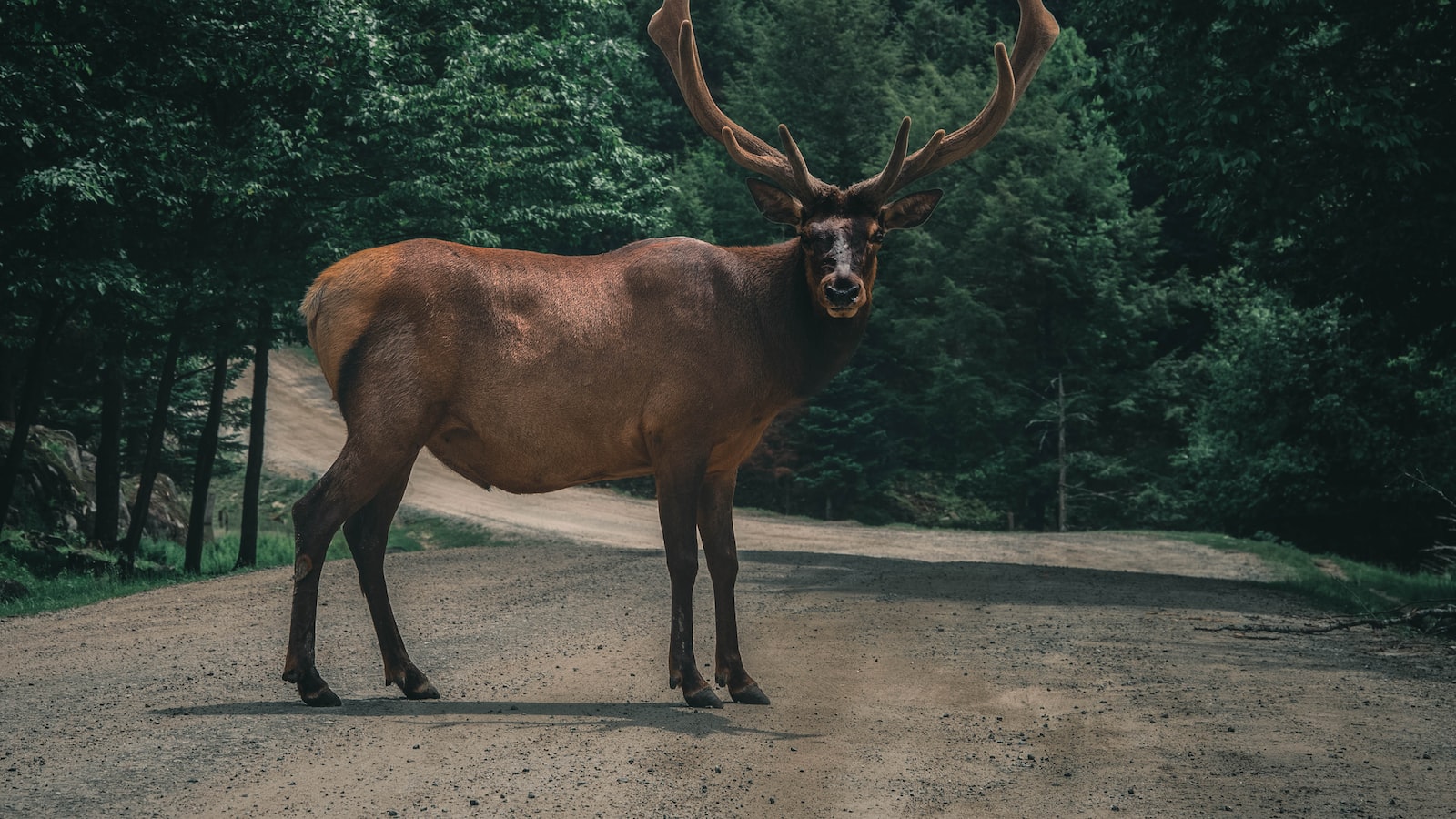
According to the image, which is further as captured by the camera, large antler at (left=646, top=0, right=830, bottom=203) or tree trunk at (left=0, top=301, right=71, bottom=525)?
tree trunk at (left=0, top=301, right=71, bottom=525)

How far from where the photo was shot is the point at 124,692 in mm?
7691

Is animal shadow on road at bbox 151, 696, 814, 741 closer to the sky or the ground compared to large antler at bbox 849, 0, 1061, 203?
closer to the ground

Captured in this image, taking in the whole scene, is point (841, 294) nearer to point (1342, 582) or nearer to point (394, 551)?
point (1342, 582)

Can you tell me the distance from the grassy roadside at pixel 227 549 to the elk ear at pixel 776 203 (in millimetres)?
8291

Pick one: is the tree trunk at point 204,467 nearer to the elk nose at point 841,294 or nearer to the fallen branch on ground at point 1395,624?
the fallen branch on ground at point 1395,624

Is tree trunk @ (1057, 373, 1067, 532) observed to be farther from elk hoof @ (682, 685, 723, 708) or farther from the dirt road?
elk hoof @ (682, 685, 723, 708)

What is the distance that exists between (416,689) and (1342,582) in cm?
1392

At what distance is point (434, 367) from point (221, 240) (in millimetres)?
10874

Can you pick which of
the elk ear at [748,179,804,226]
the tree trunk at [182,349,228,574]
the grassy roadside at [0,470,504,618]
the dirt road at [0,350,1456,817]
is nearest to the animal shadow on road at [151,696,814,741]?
the dirt road at [0,350,1456,817]

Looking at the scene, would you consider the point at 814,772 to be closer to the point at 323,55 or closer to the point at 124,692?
the point at 124,692

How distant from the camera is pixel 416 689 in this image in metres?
7.54

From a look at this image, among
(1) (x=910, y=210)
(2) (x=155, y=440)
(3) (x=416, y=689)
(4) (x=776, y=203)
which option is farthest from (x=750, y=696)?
(2) (x=155, y=440)

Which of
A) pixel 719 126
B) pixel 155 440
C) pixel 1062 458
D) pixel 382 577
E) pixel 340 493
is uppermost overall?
pixel 719 126

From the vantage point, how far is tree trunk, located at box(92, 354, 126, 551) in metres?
18.3
